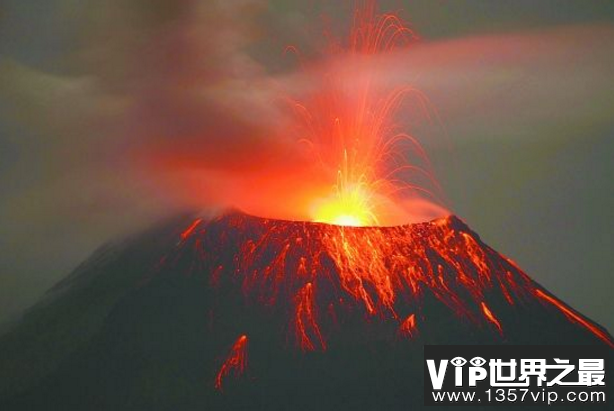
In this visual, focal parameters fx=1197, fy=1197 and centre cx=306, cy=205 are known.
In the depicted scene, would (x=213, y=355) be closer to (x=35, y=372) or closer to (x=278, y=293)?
(x=278, y=293)

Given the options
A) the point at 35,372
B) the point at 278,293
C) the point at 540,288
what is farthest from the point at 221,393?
the point at 540,288

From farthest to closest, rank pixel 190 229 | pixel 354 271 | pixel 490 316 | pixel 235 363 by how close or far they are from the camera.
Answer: pixel 190 229, pixel 490 316, pixel 354 271, pixel 235 363

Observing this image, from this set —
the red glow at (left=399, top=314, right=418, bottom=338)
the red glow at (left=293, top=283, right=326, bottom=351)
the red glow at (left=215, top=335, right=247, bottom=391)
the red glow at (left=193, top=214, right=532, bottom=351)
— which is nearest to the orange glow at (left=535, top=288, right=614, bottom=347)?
the red glow at (left=193, top=214, right=532, bottom=351)

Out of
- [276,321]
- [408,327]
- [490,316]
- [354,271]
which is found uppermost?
[490,316]

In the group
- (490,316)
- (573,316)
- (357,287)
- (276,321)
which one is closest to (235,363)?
(276,321)

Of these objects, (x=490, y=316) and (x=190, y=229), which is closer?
(x=490, y=316)

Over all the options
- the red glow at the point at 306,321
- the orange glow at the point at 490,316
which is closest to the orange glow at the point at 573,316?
the orange glow at the point at 490,316

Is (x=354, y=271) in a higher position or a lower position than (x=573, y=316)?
lower

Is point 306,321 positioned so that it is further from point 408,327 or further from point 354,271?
point 408,327
